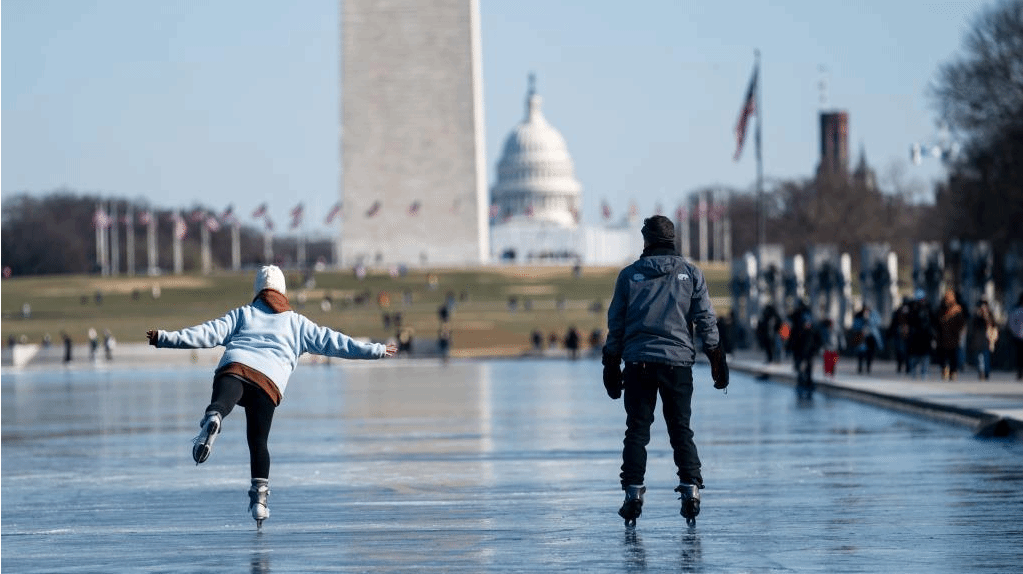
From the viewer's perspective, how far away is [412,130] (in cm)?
10500

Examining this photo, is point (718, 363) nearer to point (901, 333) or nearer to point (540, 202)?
point (901, 333)

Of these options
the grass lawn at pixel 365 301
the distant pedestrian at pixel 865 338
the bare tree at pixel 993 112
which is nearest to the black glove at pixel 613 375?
the distant pedestrian at pixel 865 338

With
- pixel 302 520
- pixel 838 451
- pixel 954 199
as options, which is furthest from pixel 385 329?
pixel 302 520

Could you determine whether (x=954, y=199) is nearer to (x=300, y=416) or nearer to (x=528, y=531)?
(x=300, y=416)

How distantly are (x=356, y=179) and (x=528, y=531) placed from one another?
96.7m

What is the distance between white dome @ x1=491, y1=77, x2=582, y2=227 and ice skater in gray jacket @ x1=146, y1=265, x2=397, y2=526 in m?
167

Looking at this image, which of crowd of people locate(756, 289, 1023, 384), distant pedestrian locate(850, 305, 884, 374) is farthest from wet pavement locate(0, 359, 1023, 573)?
distant pedestrian locate(850, 305, 884, 374)

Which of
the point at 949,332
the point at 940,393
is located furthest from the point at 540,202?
the point at 940,393

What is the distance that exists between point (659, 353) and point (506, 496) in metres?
2.60

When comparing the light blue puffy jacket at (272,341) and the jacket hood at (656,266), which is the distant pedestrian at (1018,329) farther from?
the light blue puffy jacket at (272,341)

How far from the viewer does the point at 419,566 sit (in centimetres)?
951

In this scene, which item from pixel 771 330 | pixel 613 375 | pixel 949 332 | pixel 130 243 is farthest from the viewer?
pixel 130 243

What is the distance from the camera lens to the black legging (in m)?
10.9

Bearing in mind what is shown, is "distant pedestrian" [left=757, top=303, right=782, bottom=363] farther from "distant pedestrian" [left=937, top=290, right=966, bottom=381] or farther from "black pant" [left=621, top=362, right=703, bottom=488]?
"black pant" [left=621, top=362, right=703, bottom=488]
